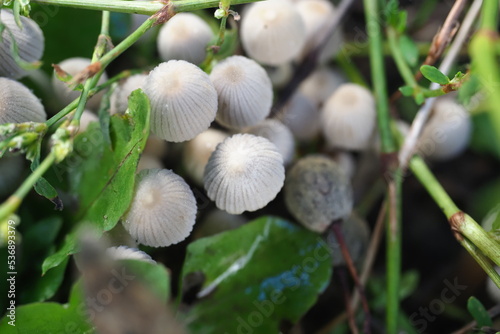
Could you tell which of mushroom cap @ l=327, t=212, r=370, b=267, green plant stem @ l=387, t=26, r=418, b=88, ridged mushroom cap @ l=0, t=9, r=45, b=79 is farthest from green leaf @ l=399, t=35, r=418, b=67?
ridged mushroom cap @ l=0, t=9, r=45, b=79

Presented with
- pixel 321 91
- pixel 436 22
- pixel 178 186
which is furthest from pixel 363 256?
pixel 436 22

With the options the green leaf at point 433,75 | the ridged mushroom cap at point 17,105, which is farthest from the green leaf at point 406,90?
the ridged mushroom cap at point 17,105

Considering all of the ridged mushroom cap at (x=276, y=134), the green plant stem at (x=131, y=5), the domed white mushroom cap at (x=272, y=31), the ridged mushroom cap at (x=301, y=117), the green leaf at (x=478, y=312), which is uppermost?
the green plant stem at (x=131, y=5)

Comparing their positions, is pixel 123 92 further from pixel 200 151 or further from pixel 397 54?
pixel 397 54

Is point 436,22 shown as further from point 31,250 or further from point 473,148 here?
point 31,250

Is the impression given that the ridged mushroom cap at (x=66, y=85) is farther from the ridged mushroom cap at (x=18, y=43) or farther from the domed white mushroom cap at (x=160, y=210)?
the domed white mushroom cap at (x=160, y=210)

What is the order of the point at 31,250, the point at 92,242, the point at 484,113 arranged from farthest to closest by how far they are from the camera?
the point at 484,113, the point at 31,250, the point at 92,242

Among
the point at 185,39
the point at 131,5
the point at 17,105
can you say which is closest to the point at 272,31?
the point at 185,39
